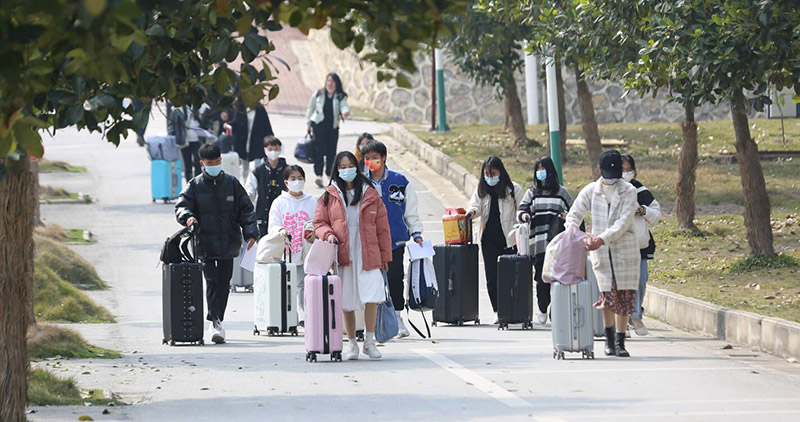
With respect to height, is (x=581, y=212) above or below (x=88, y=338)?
above

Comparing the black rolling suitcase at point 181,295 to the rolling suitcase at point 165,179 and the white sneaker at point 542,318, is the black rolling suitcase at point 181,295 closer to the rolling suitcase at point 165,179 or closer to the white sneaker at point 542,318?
the white sneaker at point 542,318

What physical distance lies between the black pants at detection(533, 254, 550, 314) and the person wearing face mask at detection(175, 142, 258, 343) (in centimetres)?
281

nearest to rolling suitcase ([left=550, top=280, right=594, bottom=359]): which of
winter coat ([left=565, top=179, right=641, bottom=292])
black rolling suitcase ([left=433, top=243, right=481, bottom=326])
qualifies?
winter coat ([left=565, top=179, right=641, bottom=292])

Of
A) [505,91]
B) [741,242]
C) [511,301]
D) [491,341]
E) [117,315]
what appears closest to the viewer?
[491,341]

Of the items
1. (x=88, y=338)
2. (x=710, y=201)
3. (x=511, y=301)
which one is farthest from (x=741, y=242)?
(x=88, y=338)

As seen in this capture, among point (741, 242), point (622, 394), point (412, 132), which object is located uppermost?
point (412, 132)

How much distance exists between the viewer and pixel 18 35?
18.1 feet

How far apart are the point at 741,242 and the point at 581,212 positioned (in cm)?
721

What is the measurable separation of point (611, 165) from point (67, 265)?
8.31 meters

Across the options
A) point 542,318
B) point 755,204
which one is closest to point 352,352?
point 542,318

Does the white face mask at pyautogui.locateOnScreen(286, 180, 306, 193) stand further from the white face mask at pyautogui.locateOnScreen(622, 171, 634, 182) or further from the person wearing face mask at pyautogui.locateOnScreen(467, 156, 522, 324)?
the white face mask at pyautogui.locateOnScreen(622, 171, 634, 182)

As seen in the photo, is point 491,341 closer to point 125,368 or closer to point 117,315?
point 125,368

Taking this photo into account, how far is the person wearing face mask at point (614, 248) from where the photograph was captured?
11.9 metres

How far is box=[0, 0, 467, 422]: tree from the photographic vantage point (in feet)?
17.8
